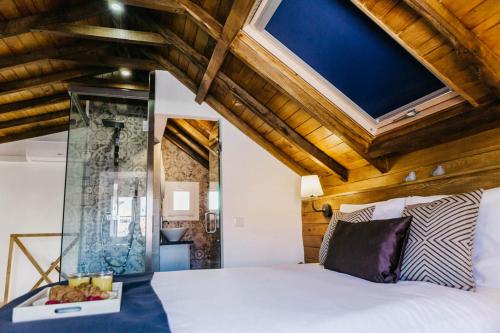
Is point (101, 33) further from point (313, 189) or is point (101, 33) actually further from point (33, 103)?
point (313, 189)

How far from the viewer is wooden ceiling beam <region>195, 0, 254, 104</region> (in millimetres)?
2168

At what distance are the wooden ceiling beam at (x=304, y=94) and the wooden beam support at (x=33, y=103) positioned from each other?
281 centimetres

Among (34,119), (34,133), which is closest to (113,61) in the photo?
(34,119)

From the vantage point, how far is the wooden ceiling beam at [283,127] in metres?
3.19

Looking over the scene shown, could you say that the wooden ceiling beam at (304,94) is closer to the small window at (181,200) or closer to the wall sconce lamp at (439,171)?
the wall sconce lamp at (439,171)

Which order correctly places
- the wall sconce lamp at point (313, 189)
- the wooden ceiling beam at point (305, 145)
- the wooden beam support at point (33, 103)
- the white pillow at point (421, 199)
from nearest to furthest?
the white pillow at point (421, 199) < the wooden ceiling beam at point (305, 145) < the wall sconce lamp at point (313, 189) < the wooden beam support at point (33, 103)

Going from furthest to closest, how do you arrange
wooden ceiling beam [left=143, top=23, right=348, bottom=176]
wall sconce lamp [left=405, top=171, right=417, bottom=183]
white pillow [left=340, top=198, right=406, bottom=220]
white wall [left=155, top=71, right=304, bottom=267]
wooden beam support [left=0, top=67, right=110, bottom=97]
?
white wall [left=155, top=71, right=304, bottom=267], wooden beam support [left=0, top=67, right=110, bottom=97], wooden ceiling beam [left=143, top=23, right=348, bottom=176], wall sconce lamp [left=405, top=171, right=417, bottom=183], white pillow [left=340, top=198, right=406, bottom=220]

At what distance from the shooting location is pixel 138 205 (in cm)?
345

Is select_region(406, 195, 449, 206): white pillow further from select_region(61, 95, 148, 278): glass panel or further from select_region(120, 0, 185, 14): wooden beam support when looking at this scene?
select_region(61, 95, 148, 278): glass panel

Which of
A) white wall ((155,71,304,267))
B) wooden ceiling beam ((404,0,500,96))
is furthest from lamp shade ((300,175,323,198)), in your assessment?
wooden ceiling beam ((404,0,500,96))

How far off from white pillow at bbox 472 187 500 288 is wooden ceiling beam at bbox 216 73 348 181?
157 centimetres

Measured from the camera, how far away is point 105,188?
3420mm

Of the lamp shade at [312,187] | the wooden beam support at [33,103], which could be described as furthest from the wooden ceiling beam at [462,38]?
the wooden beam support at [33,103]

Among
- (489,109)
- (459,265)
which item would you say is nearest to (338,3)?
(489,109)
